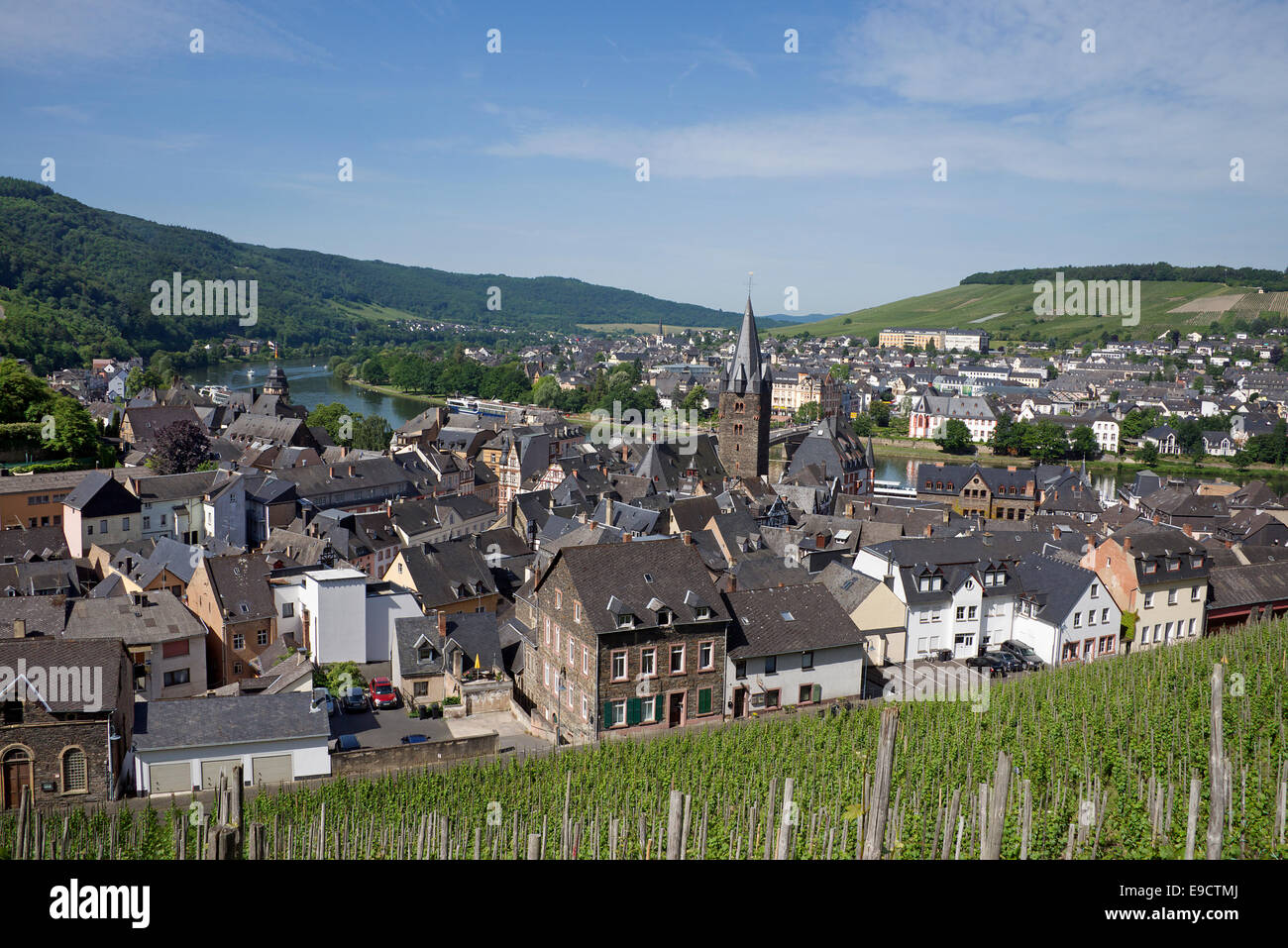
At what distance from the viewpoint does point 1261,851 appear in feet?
46.9

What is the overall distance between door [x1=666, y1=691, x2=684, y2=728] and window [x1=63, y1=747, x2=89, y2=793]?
14.9 meters

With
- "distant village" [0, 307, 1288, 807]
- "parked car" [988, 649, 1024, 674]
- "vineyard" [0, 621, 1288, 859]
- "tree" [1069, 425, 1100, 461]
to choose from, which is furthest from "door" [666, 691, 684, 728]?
"tree" [1069, 425, 1100, 461]

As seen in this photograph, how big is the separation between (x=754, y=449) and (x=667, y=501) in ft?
67.3

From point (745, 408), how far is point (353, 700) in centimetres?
4663

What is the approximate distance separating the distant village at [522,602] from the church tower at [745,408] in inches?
11.1

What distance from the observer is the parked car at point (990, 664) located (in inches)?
1350

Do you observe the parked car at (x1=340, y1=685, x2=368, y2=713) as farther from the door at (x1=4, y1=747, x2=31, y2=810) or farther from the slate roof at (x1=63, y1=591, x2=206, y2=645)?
the door at (x1=4, y1=747, x2=31, y2=810)

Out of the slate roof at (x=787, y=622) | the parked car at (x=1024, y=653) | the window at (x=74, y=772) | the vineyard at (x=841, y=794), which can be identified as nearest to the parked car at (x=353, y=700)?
the vineyard at (x=841, y=794)

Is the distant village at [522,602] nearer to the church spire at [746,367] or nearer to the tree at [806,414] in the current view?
the church spire at [746,367]

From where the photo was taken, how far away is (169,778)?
25.1 m

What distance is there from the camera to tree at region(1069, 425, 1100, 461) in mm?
111875

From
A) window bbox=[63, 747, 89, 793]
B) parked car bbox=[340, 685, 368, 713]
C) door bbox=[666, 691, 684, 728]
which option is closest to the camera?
window bbox=[63, 747, 89, 793]
